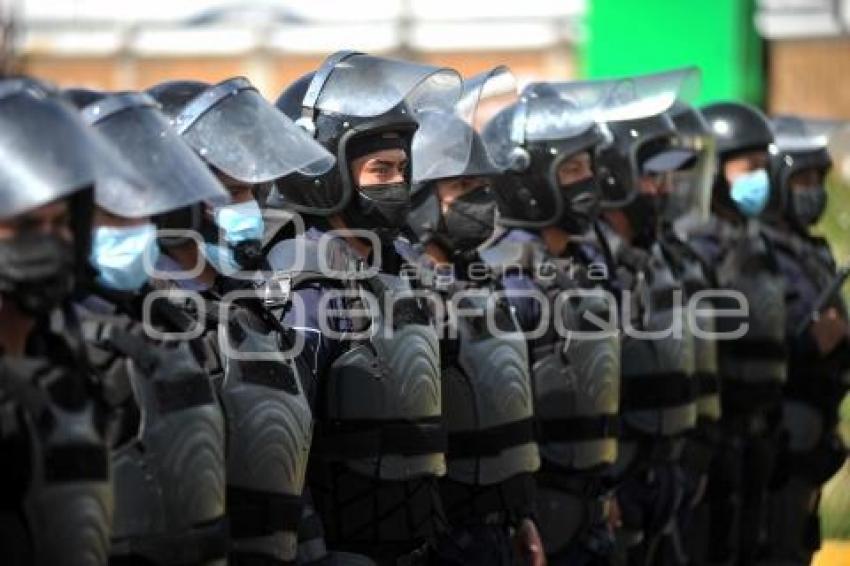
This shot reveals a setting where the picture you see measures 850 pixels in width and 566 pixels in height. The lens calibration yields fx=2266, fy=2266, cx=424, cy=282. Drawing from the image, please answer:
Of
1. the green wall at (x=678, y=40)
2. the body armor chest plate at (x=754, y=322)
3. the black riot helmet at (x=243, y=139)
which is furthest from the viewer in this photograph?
the green wall at (x=678, y=40)

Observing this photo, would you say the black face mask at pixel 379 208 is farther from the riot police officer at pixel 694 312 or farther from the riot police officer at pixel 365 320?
the riot police officer at pixel 694 312

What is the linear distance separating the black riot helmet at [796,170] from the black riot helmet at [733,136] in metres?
0.23

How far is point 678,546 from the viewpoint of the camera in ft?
34.4

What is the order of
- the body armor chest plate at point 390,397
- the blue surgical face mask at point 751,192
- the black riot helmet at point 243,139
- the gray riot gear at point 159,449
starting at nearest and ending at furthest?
1. the gray riot gear at point 159,449
2. the black riot helmet at point 243,139
3. the body armor chest plate at point 390,397
4. the blue surgical face mask at point 751,192

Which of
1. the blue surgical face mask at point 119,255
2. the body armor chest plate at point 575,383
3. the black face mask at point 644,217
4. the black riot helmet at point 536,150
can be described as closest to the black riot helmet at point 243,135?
the blue surgical face mask at point 119,255

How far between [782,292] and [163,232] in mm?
5609

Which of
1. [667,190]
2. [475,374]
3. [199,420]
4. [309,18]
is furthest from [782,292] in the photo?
[309,18]

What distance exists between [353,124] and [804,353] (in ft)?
15.6

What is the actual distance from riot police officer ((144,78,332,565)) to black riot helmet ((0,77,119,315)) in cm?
85

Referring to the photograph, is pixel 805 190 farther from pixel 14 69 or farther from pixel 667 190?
pixel 14 69

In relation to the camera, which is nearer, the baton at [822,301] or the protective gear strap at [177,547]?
the protective gear strap at [177,547]

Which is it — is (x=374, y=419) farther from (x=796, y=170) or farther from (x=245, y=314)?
(x=796, y=170)

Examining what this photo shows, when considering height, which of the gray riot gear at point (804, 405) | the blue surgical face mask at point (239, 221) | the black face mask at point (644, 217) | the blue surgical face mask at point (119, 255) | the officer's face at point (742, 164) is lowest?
the gray riot gear at point (804, 405)

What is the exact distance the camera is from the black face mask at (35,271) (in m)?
5.02
